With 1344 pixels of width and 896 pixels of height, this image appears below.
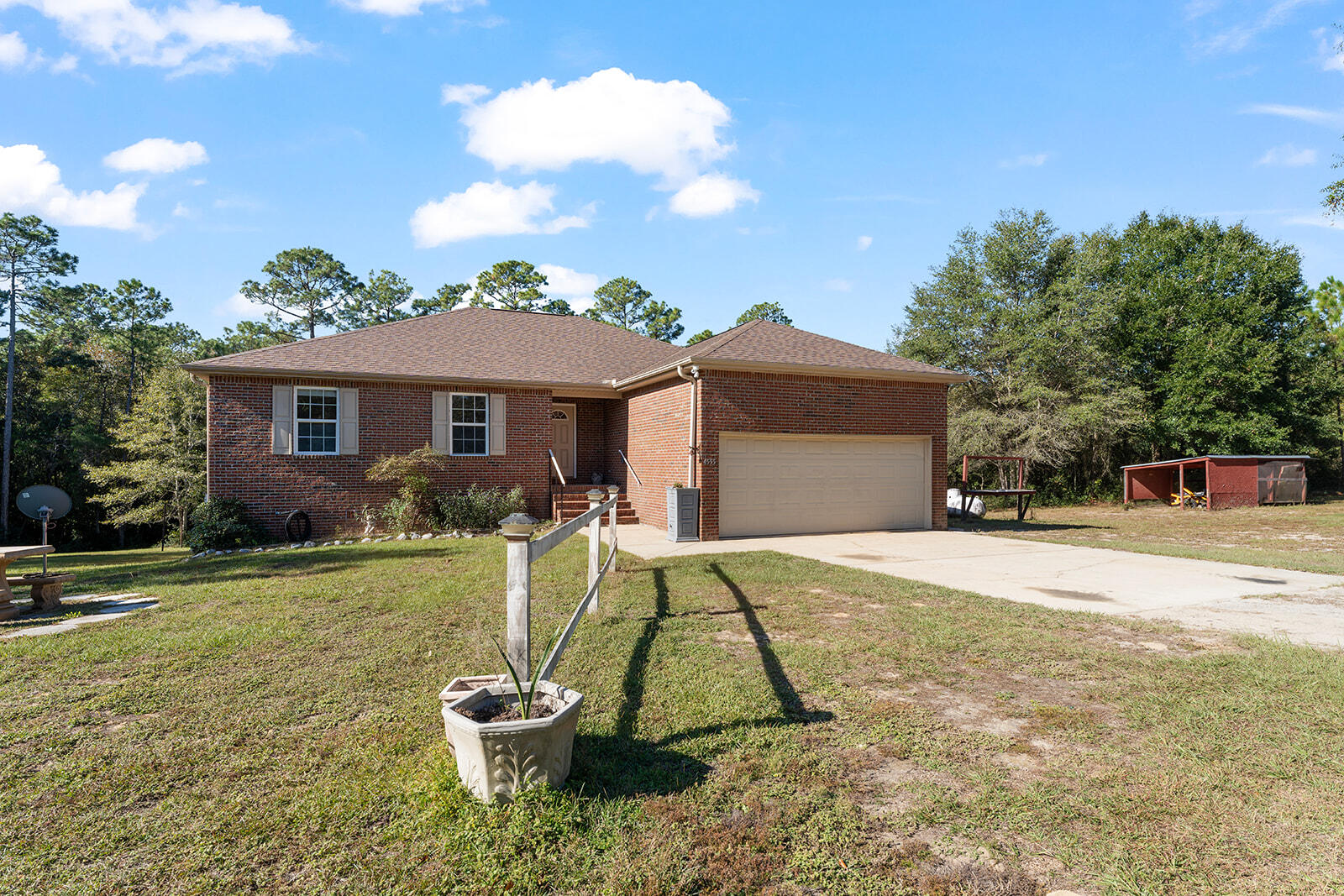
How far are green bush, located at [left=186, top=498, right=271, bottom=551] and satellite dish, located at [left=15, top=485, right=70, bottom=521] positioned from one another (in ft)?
6.79

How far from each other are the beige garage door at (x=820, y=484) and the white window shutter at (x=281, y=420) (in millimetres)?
9157

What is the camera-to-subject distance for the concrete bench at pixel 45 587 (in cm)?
664

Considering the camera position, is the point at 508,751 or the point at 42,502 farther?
the point at 42,502

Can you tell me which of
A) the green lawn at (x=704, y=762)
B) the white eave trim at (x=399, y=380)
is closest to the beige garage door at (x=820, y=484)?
the white eave trim at (x=399, y=380)

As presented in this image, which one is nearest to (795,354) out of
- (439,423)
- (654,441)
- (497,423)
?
(654,441)

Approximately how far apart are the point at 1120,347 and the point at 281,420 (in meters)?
33.6

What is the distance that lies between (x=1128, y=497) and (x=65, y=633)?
29.8 meters

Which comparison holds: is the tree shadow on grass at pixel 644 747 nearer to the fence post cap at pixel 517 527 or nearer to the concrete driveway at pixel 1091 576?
the fence post cap at pixel 517 527

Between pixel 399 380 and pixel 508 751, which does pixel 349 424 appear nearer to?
pixel 399 380

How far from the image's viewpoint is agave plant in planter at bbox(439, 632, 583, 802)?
264cm

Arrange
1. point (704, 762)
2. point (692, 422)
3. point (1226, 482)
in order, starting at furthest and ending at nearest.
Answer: point (1226, 482) → point (692, 422) → point (704, 762)

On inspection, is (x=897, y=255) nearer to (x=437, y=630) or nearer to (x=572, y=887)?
(x=437, y=630)

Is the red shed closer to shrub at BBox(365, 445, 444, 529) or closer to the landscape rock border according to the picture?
the landscape rock border

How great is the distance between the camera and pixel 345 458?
13.8 m
